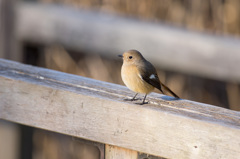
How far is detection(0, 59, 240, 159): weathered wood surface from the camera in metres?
1.89

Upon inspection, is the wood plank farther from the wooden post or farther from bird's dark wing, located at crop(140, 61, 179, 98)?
the wooden post

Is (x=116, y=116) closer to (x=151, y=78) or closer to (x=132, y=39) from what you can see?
(x=151, y=78)


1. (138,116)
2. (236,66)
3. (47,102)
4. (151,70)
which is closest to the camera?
(138,116)

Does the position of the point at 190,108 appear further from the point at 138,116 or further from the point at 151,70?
the point at 151,70

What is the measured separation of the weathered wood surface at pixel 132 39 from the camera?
399 cm

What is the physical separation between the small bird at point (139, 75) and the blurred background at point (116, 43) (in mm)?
610

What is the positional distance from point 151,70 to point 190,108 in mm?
1080

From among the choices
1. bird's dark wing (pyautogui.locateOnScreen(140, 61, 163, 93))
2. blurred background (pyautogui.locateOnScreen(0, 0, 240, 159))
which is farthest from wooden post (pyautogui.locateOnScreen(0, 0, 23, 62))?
bird's dark wing (pyautogui.locateOnScreen(140, 61, 163, 93))

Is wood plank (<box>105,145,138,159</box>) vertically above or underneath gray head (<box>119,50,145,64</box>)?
underneath

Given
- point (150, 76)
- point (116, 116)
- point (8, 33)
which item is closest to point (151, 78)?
Answer: point (150, 76)

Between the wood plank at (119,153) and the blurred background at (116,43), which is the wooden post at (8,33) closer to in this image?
the blurred background at (116,43)

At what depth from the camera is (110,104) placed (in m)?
2.09

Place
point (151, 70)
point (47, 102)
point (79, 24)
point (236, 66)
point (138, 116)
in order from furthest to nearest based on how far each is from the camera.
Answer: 1. point (79, 24)
2. point (236, 66)
3. point (151, 70)
4. point (47, 102)
5. point (138, 116)

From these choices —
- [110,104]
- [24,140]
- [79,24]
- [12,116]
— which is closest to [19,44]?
[79,24]
